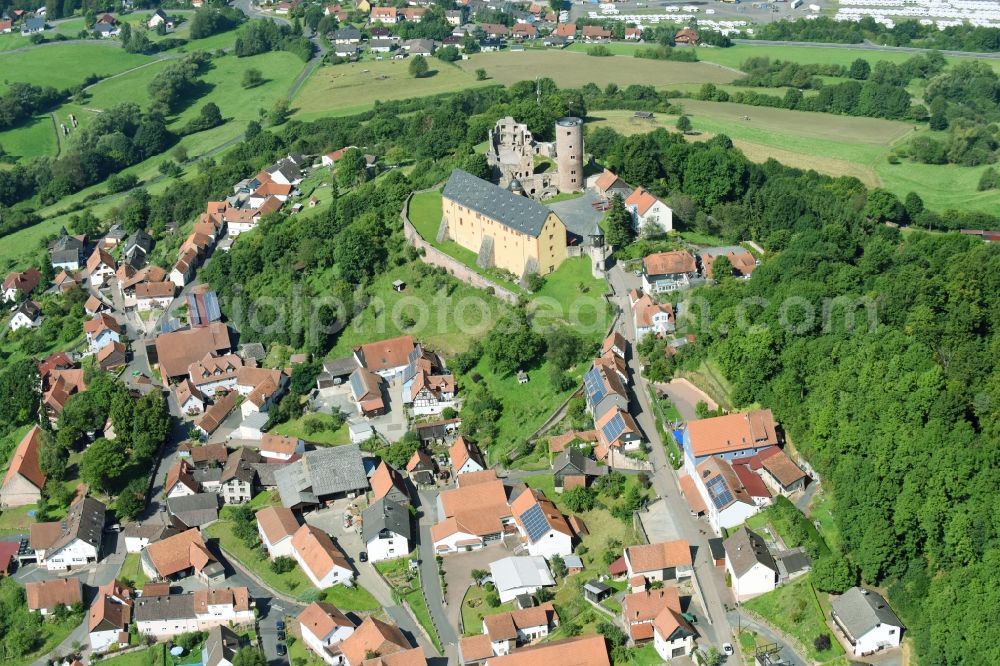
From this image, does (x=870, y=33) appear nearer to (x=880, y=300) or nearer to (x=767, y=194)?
(x=767, y=194)

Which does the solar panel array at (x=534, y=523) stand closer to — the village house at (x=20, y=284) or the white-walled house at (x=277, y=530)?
the white-walled house at (x=277, y=530)

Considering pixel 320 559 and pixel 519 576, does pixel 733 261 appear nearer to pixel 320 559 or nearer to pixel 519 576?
pixel 519 576

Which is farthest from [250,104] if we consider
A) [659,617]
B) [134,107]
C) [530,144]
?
[659,617]

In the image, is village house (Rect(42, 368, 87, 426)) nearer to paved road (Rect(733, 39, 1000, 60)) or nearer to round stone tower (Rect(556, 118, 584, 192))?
round stone tower (Rect(556, 118, 584, 192))

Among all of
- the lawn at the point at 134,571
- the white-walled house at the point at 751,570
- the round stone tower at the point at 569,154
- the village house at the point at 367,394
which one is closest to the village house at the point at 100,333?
the village house at the point at 367,394

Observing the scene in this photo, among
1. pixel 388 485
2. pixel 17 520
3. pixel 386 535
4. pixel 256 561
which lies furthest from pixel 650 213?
pixel 17 520
